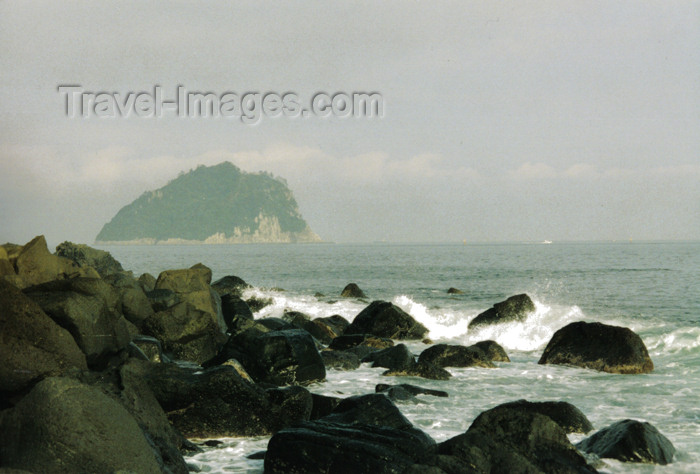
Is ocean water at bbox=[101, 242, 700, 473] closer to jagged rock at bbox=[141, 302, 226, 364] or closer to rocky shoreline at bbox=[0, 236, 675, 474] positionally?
rocky shoreline at bbox=[0, 236, 675, 474]

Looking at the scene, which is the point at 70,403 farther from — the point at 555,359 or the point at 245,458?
the point at 555,359

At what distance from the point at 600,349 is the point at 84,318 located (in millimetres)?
10572

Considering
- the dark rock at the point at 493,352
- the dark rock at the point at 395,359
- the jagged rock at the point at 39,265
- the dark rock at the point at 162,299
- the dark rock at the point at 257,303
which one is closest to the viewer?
the dark rock at the point at 395,359

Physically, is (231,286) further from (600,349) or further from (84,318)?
(84,318)

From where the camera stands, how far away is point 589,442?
7473 millimetres

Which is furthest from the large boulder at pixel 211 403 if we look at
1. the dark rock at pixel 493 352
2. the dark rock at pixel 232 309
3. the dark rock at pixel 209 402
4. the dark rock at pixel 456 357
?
the dark rock at pixel 232 309

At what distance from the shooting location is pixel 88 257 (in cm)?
3253

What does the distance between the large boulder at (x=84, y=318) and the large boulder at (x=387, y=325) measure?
973 centimetres

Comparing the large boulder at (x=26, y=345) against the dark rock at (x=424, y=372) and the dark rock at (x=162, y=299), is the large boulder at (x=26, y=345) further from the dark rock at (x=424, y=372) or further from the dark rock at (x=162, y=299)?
the dark rock at (x=162, y=299)

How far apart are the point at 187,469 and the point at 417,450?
2.38m

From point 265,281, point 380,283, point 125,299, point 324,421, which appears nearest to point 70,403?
point 324,421

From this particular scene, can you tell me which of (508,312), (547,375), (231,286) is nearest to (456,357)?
(547,375)

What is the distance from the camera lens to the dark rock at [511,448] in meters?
5.62

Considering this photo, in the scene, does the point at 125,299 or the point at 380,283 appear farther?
the point at 380,283
